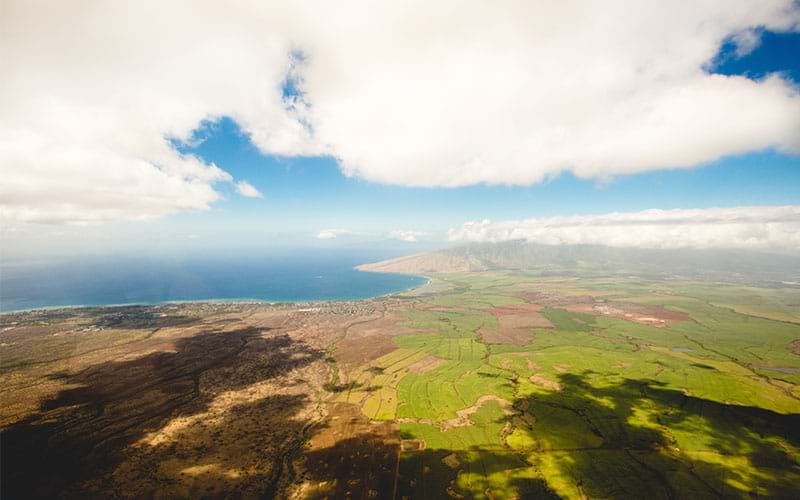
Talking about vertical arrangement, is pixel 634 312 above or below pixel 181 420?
below

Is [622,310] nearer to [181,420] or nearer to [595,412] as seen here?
[595,412]

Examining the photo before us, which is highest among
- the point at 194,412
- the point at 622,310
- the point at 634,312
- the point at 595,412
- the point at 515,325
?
the point at 194,412

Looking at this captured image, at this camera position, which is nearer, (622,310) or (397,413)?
(397,413)

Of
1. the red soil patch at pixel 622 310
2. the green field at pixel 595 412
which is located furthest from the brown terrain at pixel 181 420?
the red soil patch at pixel 622 310

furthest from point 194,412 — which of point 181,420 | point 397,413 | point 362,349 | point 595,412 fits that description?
point 595,412

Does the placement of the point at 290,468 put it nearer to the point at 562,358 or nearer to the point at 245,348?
the point at 245,348

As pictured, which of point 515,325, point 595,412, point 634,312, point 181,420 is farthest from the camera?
point 634,312

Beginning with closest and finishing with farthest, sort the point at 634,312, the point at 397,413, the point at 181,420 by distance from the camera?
the point at 181,420 < the point at 397,413 < the point at 634,312
